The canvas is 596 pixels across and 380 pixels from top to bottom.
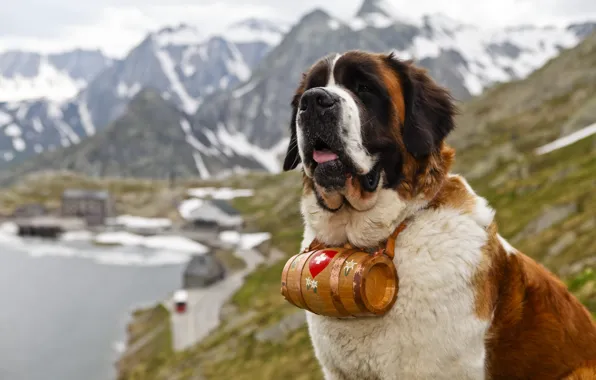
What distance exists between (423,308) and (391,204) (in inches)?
37.6

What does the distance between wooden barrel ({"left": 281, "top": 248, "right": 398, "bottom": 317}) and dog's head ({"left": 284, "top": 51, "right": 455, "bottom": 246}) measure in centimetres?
51

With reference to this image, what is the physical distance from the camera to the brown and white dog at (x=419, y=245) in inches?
177

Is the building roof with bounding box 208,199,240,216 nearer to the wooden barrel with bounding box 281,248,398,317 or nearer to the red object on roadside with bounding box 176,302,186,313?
the red object on roadside with bounding box 176,302,186,313

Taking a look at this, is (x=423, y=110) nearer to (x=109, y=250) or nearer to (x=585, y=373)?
(x=585, y=373)

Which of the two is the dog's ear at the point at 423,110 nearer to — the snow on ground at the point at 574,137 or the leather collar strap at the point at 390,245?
the leather collar strap at the point at 390,245

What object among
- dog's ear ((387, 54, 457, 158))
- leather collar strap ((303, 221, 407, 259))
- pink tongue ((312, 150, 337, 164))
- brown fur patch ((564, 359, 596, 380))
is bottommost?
brown fur patch ((564, 359, 596, 380))

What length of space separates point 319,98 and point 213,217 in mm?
102503

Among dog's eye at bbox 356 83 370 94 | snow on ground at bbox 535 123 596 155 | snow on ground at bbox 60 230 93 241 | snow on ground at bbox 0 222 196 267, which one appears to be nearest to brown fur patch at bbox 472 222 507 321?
dog's eye at bbox 356 83 370 94

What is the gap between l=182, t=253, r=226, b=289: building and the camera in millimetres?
59219

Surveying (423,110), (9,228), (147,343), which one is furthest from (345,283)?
(9,228)

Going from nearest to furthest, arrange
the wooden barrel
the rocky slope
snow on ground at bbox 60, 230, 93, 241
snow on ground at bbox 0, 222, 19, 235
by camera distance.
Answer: the wooden barrel
the rocky slope
snow on ground at bbox 60, 230, 93, 241
snow on ground at bbox 0, 222, 19, 235

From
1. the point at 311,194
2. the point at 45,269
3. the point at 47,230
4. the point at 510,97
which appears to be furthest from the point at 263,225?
the point at 311,194

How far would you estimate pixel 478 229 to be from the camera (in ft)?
15.5

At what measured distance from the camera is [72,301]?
61.3 m
